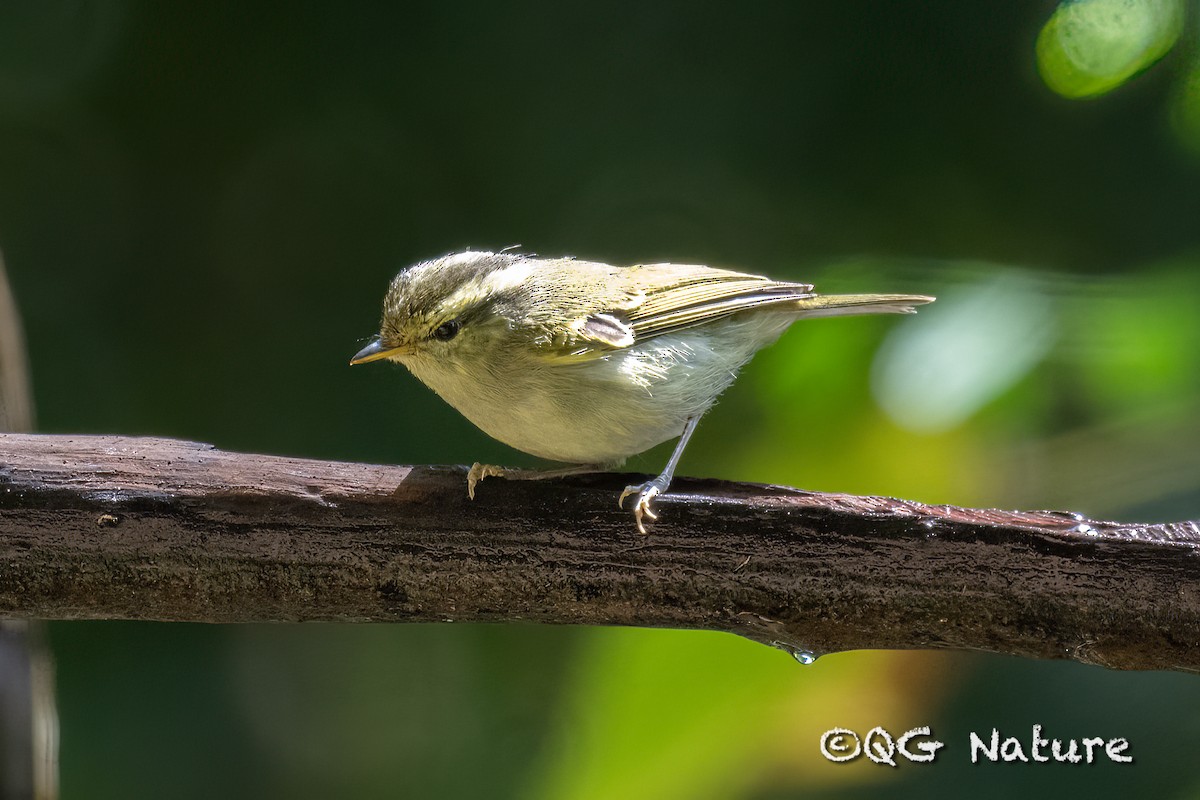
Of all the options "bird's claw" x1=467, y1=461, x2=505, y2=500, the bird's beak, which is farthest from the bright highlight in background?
the bird's beak

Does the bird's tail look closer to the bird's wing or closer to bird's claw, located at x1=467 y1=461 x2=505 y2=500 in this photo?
the bird's wing

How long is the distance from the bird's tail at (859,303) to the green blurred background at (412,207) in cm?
32

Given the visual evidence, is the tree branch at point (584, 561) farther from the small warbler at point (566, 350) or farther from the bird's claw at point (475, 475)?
the small warbler at point (566, 350)

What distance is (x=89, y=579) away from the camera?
170 centimetres

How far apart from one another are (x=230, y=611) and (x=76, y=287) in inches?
75.1

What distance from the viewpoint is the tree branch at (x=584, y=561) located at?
162cm

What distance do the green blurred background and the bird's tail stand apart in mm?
322

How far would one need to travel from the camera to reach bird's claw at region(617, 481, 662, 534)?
5.68 feet

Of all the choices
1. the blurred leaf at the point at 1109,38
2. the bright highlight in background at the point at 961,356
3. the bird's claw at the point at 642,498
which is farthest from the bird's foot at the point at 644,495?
the blurred leaf at the point at 1109,38

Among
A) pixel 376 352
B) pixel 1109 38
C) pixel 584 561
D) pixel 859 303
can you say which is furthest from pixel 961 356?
pixel 376 352

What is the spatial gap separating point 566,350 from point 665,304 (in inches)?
13.3

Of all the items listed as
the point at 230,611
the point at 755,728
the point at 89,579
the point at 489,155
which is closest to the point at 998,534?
the point at 755,728

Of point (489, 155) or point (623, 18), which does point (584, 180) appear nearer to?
point (489, 155)

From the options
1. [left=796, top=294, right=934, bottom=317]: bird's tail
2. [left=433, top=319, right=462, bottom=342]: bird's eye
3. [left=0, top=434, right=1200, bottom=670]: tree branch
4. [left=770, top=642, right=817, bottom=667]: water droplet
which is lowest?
[left=770, top=642, right=817, bottom=667]: water droplet
